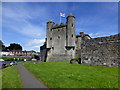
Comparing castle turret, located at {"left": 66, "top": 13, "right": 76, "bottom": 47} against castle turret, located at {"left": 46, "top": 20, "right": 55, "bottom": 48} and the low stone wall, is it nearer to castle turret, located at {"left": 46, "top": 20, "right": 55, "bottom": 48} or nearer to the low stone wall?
the low stone wall

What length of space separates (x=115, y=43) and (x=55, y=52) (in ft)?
67.4

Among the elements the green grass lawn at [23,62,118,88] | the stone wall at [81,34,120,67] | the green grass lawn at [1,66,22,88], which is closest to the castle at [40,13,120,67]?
the stone wall at [81,34,120,67]

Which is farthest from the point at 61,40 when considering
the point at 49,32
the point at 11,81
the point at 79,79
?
the point at 11,81

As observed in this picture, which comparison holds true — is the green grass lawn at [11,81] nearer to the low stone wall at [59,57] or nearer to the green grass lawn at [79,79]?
the green grass lawn at [79,79]

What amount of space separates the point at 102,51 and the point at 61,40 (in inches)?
685

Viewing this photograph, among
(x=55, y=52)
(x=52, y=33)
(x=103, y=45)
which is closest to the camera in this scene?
(x=103, y=45)

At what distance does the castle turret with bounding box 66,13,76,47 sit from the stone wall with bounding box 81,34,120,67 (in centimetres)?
1083

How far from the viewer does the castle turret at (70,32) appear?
28.4 meters

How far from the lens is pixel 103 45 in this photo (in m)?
14.6

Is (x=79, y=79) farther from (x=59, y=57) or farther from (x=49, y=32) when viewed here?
(x=49, y=32)

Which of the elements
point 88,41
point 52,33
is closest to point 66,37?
point 52,33

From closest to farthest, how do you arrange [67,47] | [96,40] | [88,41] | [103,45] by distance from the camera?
[103,45] < [96,40] < [88,41] < [67,47]

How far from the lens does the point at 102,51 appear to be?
1467cm

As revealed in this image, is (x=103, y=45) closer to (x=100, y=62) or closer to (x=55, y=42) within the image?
(x=100, y=62)
